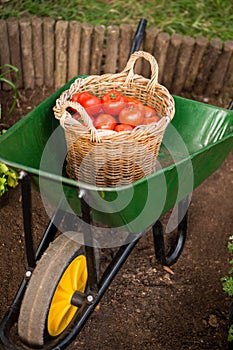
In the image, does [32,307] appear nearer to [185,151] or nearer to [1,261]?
[1,261]

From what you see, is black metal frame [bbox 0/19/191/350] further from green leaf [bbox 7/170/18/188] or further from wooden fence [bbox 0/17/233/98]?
wooden fence [bbox 0/17/233/98]

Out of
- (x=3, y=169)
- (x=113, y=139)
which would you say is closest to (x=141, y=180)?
(x=113, y=139)

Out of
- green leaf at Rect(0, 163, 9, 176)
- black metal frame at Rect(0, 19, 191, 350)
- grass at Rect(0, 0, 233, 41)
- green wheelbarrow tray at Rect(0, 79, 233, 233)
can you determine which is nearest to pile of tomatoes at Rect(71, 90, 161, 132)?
green wheelbarrow tray at Rect(0, 79, 233, 233)

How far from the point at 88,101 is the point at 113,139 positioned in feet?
0.88

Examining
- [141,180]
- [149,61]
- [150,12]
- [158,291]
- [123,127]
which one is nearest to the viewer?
[141,180]

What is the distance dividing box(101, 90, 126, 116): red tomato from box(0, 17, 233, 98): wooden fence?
1.37 m

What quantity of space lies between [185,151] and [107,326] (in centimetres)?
85

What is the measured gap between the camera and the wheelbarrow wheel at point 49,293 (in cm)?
171

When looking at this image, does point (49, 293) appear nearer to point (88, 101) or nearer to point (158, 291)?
point (88, 101)

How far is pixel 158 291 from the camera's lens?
2.38 m

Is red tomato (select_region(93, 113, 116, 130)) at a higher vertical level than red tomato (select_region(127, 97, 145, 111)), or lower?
lower

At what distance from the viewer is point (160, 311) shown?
2299 mm

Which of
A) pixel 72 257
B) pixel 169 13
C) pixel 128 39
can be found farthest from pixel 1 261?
pixel 169 13

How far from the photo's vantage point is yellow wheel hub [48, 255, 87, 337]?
182 cm
